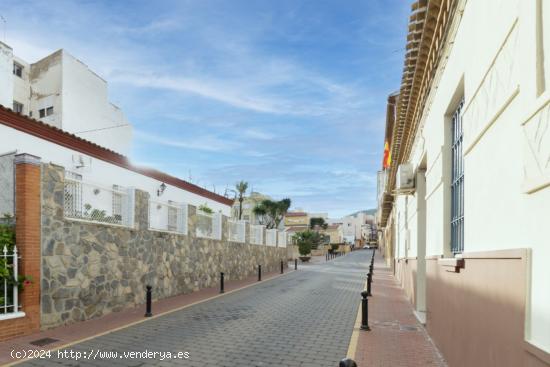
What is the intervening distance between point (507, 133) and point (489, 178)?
0.70 m

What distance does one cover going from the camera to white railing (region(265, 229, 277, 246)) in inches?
1030

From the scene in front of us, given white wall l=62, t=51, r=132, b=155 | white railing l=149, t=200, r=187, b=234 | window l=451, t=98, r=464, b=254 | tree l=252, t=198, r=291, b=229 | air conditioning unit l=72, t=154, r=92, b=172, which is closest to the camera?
window l=451, t=98, r=464, b=254

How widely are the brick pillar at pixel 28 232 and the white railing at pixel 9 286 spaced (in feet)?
0.47

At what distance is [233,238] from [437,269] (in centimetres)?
1385

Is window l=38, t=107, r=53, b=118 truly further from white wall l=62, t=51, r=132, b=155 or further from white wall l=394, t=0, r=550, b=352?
white wall l=394, t=0, r=550, b=352

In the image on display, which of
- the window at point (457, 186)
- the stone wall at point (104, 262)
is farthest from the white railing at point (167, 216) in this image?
the window at point (457, 186)

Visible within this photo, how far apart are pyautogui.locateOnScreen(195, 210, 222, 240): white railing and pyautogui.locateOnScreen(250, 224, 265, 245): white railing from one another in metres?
5.13

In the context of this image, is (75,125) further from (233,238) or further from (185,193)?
(233,238)

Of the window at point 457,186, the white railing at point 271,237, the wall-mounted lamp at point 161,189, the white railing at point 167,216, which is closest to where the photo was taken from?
the window at point 457,186

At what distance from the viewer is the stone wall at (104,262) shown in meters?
8.55

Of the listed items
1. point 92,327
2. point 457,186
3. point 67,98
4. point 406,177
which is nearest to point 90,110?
point 67,98

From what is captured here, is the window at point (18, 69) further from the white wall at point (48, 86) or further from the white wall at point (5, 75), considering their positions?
the white wall at point (5, 75)

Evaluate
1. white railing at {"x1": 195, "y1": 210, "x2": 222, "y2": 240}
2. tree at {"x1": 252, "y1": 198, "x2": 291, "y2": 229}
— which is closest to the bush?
tree at {"x1": 252, "y1": 198, "x2": 291, "y2": 229}

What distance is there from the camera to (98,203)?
10.3m
